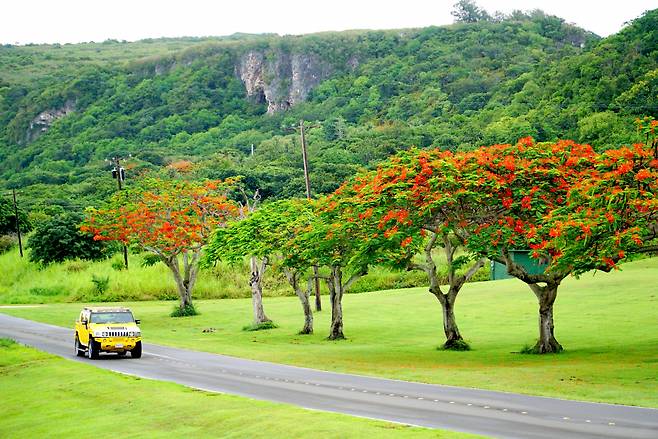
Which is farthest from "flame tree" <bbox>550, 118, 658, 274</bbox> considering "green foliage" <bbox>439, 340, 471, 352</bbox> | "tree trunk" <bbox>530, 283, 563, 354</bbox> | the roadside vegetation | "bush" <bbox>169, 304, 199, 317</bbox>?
the roadside vegetation

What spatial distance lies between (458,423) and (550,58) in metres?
158

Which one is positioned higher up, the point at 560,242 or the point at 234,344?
the point at 560,242

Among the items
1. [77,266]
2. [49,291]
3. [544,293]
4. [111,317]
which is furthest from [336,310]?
[77,266]

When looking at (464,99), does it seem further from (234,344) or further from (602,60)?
(234,344)

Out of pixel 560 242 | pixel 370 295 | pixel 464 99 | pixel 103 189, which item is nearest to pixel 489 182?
pixel 560 242

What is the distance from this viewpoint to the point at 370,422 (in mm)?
21594

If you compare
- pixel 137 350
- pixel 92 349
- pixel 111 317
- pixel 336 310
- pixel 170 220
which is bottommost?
pixel 137 350

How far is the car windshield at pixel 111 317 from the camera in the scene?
3978 cm

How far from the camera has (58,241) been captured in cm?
9131

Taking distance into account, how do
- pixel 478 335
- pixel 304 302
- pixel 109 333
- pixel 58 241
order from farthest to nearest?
pixel 58 241, pixel 304 302, pixel 478 335, pixel 109 333

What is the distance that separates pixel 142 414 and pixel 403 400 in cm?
669

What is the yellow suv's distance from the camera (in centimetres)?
3938

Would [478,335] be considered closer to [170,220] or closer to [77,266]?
[170,220]

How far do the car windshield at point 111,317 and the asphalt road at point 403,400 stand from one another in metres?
1.57
